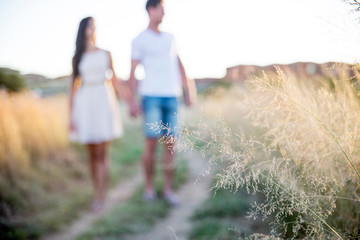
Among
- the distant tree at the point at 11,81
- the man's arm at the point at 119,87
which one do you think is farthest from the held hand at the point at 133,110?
the distant tree at the point at 11,81

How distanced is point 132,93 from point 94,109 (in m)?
0.63

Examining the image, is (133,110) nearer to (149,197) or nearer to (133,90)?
(133,90)

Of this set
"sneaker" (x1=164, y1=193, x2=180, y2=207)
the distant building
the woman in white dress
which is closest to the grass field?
the woman in white dress

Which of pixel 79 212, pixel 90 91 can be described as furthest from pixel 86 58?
pixel 79 212

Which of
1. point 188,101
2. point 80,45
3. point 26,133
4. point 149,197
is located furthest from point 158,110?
point 26,133

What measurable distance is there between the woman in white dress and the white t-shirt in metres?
0.46

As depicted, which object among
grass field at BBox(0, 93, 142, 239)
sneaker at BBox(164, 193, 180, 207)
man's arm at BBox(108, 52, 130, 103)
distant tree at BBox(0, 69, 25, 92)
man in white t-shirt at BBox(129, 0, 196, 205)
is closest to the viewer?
grass field at BBox(0, 93, 142, 239)

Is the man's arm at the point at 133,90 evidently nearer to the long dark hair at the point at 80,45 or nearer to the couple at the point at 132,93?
the couple at the point at 132,93

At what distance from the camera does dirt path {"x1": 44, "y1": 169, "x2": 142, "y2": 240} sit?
2902mm

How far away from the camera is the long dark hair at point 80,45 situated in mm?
3447

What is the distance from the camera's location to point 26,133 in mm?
4543

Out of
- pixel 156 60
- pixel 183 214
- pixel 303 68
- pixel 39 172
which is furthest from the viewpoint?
pixel 39 172

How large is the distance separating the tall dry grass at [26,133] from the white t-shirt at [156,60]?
183 centimetres

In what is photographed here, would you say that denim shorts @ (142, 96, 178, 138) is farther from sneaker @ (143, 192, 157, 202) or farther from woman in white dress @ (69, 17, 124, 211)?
sneaker @ (143, 192, 157, 202)
